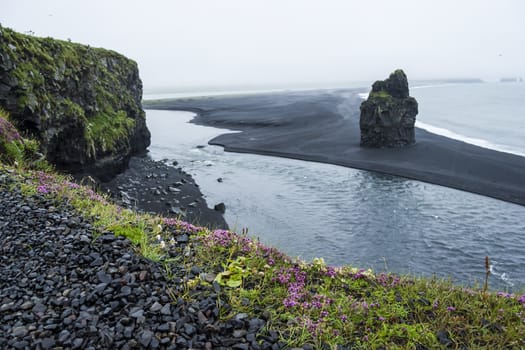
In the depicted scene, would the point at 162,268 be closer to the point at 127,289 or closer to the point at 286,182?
the point at 127,289

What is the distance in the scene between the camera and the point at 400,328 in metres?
5.58

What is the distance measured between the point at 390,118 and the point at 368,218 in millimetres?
23552

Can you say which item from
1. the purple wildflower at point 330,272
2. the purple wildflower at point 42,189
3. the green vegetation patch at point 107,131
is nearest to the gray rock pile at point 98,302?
the purple wildflower at point 42,189

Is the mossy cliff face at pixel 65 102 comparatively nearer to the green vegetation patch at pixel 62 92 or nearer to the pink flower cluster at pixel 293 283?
the green vegetation patch at pixel 62 92

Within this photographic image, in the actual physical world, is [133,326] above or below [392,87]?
below

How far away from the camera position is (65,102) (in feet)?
73.8

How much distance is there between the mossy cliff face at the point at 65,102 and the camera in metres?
17.6

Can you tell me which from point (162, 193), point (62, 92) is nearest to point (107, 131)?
point (62, 92)

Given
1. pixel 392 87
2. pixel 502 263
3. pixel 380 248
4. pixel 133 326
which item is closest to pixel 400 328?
pixel 133 326

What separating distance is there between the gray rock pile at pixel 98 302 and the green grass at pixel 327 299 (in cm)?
25

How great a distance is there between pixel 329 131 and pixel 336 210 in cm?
2984

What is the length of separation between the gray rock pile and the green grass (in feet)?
0.83

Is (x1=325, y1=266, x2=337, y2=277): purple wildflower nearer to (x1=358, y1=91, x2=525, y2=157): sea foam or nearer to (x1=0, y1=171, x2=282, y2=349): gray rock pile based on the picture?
(x1=0, y1=171, x2=282, y2=349): gray rock pile

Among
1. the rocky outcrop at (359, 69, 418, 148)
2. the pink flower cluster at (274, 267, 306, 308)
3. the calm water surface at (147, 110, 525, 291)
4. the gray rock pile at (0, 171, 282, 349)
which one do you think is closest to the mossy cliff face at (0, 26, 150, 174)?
the calm water surface at (147, 110, 525, 291)
